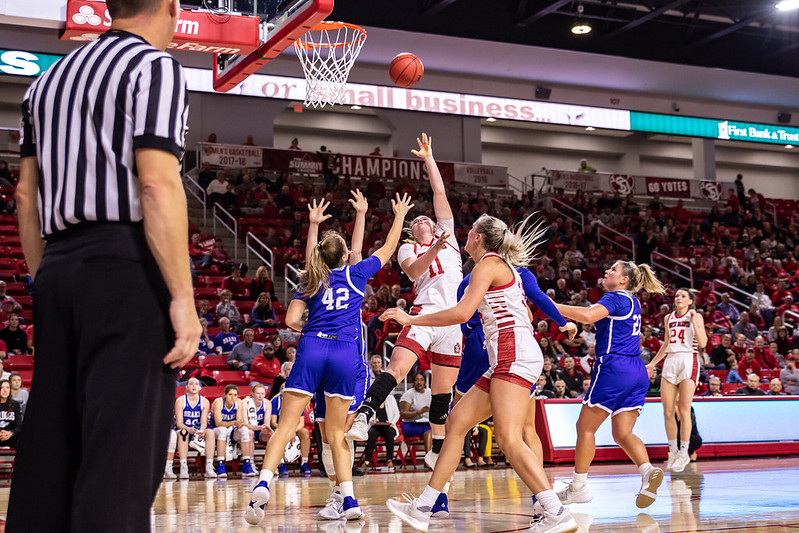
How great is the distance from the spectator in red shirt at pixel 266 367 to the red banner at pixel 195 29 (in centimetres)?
630

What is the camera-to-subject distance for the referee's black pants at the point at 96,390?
7.23ft

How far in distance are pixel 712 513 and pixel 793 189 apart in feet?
105

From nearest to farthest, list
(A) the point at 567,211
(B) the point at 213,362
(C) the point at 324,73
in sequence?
(C) the point at 324,73 → (B) the point at 213,362 → (A) the point at 567,211

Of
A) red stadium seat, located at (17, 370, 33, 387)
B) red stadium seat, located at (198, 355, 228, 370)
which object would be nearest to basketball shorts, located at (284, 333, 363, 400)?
red stadium seat, located at (17, 370, 33, 387)

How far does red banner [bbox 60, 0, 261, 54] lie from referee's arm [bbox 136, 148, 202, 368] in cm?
595

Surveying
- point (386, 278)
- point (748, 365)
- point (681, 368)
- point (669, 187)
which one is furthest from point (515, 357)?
point (669, 187)

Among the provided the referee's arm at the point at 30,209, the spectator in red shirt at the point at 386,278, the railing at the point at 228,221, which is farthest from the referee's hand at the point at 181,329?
the railing at the point at 228,221

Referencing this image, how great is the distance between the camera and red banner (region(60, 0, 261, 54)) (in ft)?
25.8

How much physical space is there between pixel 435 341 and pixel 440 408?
620mm

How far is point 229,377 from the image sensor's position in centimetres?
1395

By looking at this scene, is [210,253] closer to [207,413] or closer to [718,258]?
[207,413]

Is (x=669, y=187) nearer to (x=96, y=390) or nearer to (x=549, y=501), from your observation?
(x=549, y=501)

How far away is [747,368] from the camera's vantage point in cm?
1698

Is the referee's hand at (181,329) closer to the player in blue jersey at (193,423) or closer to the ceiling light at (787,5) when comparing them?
the player in blue jersey at (193,423)
